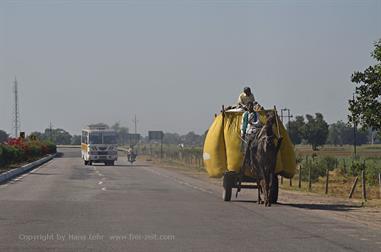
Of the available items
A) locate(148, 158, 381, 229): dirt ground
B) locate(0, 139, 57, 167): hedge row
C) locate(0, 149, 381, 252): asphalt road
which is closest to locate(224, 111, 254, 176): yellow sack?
locate(0, 149, 381, 252): asphalt road

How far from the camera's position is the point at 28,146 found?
74.1 m

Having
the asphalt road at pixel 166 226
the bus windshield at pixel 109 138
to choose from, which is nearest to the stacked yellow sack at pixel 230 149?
the asphalt road at pixel 166 226

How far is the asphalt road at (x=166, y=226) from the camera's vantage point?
14.5m

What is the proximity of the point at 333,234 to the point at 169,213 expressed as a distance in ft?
18.2

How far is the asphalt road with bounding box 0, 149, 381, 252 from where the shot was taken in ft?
47.6

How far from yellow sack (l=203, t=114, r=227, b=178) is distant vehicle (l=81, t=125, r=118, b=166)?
1659 inches

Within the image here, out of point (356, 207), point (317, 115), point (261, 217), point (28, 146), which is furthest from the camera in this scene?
point (317, 115)

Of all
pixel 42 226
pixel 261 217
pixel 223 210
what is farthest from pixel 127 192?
pixel 42 226

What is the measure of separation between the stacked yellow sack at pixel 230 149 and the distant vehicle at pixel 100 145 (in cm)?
4193

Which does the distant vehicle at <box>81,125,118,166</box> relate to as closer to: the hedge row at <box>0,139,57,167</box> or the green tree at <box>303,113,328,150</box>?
the hedge row at <box>0,139,57,167</box>

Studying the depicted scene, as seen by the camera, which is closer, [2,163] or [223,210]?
[223,210]

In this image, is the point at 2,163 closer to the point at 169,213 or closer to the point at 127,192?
the point at 127,192

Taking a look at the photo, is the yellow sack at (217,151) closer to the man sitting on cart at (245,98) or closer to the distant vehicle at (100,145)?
the man sitting on cart at (245,98)

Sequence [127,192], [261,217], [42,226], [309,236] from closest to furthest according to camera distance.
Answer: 1. [309,236]
2. [42,226]
3. [261,217]
4. [127,192]
